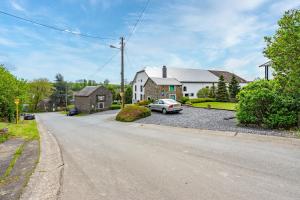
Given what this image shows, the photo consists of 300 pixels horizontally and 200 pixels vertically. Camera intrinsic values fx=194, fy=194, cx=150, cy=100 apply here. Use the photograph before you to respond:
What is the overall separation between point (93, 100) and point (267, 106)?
45361 mm

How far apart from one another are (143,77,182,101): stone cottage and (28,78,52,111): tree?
49068 millimetres

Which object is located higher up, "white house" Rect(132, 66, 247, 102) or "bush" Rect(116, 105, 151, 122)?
"white house" Rect(132, 66, 247, 102)

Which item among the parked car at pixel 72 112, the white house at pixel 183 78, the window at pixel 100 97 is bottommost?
the parked car at pixel 72 112

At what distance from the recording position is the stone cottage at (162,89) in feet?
127

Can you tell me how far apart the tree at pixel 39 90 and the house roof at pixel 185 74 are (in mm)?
45559

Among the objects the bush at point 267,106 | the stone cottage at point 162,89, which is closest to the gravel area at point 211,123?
the bush at point 267,106

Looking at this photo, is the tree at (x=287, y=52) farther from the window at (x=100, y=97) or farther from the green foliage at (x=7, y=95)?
the window at (x=100, y=97)

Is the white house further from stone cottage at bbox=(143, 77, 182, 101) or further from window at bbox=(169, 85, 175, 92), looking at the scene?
window at bbox=(169, 85, 175, 92)

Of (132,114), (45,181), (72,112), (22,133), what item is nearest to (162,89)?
(132,114)

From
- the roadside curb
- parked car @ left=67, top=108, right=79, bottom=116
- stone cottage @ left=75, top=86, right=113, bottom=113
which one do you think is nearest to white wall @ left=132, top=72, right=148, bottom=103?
stone cottage @ left=75, top=86, right=113, bottom=113

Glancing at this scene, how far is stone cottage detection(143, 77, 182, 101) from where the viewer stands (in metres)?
38.8

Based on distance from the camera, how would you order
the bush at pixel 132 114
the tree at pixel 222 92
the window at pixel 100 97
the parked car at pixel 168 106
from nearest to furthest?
the bush at pixel 132 114, the parked car at pixel 168 106, the tree at pixel 222 92, the window at pixel 100 97

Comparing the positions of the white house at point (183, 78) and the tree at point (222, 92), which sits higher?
the white house at point (183, 78)

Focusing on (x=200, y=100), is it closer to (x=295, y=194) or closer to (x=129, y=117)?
(x=129, y=117)
